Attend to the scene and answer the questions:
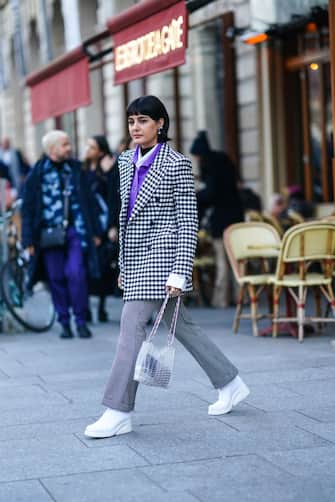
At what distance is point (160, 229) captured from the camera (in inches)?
265

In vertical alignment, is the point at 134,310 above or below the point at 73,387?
above

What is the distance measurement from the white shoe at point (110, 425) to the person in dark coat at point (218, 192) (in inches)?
265

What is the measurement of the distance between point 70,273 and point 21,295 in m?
1.15

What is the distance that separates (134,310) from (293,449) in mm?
1210

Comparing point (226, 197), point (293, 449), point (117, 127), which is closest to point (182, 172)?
point (293, 449)

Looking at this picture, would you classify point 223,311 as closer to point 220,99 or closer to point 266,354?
point 266,354

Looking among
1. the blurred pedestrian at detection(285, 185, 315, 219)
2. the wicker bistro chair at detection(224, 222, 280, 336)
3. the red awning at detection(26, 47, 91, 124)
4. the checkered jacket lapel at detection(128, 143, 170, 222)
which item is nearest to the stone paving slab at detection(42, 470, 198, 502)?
the checkered jacket lapel at detection(128, 143, 170, 222)

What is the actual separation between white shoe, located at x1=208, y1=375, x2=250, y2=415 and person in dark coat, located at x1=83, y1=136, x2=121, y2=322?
14.8ft

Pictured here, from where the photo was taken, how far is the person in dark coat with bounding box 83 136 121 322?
1229 centimetres

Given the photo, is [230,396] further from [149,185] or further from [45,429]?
[149,185]

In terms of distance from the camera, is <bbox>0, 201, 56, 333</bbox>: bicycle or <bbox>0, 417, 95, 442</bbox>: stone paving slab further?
<bbox>0, 201, 56, 333</bbox>: bicycle

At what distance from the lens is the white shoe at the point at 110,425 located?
6625 mm

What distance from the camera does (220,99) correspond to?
1834cm

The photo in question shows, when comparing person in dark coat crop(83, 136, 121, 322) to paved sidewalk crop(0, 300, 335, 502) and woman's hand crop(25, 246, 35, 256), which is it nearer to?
woman's hand crop(25, 246, 35, 256)
